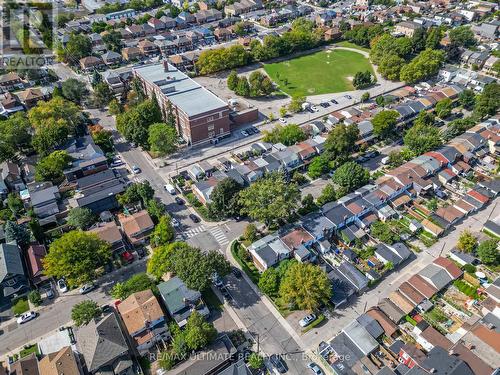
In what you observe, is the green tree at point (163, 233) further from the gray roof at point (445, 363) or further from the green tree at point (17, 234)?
the gray roof at point (445, 363)

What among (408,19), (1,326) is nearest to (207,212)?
(1,326)

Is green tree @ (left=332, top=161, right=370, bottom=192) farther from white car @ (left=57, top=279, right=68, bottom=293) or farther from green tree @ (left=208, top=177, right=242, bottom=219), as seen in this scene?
white car @ (left=57, top=279, right=68, bottom=293)

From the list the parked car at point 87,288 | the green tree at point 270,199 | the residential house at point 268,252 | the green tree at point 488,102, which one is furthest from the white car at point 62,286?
the green tree at point 488,102

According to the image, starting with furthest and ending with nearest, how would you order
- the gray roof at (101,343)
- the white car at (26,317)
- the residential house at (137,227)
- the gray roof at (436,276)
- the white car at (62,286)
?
the residential house at (137,227) → the white car at (62,286) → the gray roof at (436,276) → the white car at (26,317) → the gray roof at (101,343)

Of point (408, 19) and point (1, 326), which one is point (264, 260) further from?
point (408, 19)

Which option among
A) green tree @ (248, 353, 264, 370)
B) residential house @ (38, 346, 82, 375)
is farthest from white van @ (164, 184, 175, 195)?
green tree @ (248, 353, 264, 370)
